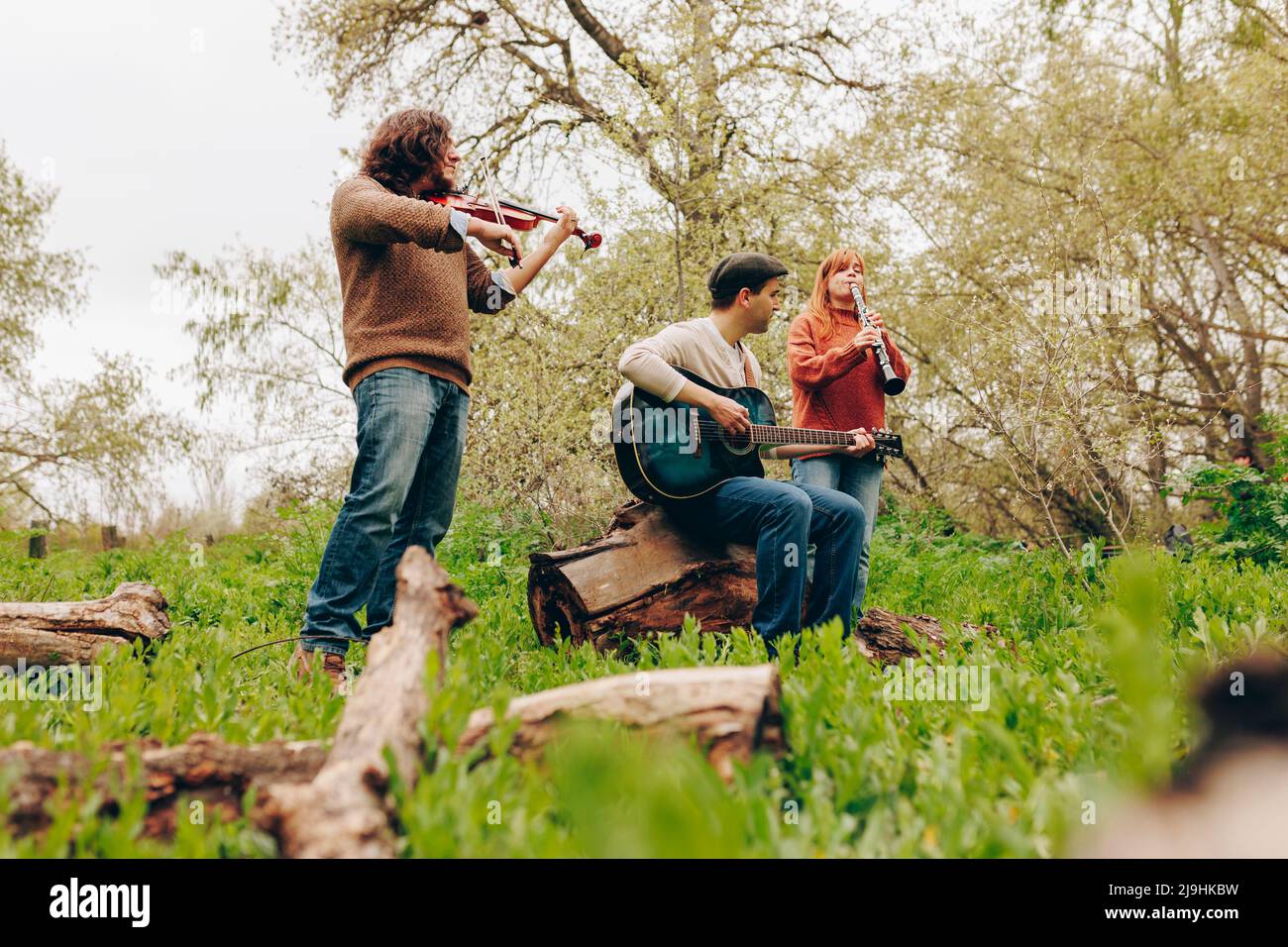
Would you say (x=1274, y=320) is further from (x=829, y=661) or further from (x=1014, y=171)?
(x=829, y=661)

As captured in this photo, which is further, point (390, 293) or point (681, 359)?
point (681, 359)

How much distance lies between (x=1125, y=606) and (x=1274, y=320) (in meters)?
13.1

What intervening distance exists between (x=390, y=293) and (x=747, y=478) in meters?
1.75

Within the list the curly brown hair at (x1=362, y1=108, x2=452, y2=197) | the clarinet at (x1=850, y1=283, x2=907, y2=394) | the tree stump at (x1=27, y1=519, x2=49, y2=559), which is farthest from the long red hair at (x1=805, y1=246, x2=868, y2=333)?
the tree stump at (x1=27, y1=519, x2=49, y2=559)

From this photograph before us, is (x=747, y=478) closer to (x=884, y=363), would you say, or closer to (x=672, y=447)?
(x=672, y=447)

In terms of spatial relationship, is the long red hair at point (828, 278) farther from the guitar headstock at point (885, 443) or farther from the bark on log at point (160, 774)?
the bark on log at point (160, 774)

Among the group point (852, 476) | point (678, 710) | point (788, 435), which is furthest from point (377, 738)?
point (852, 476)

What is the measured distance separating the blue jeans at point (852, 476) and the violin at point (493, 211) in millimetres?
1574

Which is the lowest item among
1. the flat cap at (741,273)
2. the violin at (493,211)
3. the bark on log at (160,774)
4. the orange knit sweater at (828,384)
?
the bark on log at (160,774)

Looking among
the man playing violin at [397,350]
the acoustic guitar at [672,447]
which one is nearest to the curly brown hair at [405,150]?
the man playing violin at [397,350]

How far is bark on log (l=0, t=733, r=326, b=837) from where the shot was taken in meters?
1.51

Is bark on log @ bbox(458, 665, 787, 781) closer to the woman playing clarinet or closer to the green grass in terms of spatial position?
the green grass

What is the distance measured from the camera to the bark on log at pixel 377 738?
1.26 m

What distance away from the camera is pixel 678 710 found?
1.71 m
